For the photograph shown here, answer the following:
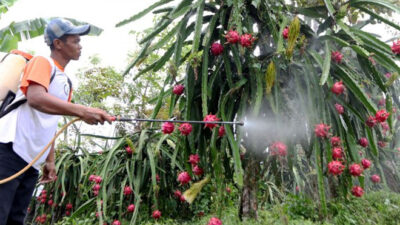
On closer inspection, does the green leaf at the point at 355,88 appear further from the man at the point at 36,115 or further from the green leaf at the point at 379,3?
the man at the point at 36,115

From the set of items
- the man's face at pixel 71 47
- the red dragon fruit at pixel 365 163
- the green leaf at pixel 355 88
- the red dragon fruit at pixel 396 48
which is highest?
the red dragon fruit at pixel 396 48

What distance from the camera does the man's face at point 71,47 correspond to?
199cm

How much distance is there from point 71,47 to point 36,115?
1.50 feet

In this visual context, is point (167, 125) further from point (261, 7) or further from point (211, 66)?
point (261, 7)

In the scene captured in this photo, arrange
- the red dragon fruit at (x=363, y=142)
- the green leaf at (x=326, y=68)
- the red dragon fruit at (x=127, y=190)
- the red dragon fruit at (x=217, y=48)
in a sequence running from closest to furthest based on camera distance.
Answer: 1. the green leaf at (x=326, y=68)
2. the red dragon fruit at (x=217, y=48)
3. the red dragon fruit at (x=363, y=142)
4. the red dragon fruit at (x=127, y=190)

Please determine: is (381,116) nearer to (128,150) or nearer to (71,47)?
(71,47)

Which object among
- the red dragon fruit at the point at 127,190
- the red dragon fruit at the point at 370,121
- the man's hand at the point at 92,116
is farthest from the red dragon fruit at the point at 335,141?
the red dragon fruit at the point at 127,190

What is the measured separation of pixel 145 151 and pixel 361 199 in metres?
2.19

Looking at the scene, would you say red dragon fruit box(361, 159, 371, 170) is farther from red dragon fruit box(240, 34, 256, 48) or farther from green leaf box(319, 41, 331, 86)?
red dragon fruit box(240, 34, 256, 48)

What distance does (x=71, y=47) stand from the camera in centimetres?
200

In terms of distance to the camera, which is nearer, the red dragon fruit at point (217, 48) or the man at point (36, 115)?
the man at point (36, 115)

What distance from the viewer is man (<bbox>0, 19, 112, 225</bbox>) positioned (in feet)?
5.53

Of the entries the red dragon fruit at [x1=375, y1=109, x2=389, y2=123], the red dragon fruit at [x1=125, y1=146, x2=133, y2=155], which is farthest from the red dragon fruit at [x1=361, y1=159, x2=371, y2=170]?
the red dragon fruit at [x1=125, y1=146, x2=133, y2=155]

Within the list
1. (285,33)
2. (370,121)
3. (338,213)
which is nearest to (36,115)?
(285,33)
